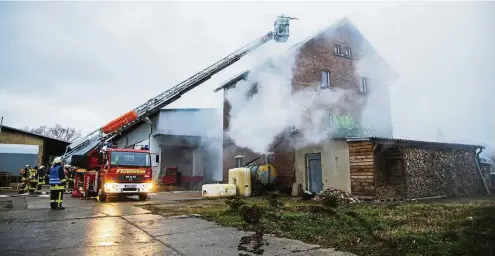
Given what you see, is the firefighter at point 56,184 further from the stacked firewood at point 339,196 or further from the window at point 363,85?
the window at point 363,85

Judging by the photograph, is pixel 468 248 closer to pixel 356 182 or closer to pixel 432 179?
pixel 356 182

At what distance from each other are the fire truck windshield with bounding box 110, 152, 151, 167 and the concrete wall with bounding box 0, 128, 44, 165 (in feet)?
56.2

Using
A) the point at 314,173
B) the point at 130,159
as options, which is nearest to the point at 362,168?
the point at 314,173

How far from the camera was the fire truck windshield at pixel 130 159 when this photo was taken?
12363 millimetres

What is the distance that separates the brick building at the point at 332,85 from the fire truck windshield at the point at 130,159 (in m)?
7.06

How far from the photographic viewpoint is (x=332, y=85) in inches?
790

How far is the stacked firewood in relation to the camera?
11.6 meters

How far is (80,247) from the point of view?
15.5 ft

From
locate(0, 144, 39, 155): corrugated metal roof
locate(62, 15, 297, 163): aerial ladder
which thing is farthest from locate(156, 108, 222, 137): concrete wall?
locate(0, 144, 39, 155): corrugated metal roof

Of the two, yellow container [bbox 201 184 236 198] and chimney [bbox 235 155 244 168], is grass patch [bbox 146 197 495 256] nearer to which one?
yellow container [bbox 201 184 236 198]

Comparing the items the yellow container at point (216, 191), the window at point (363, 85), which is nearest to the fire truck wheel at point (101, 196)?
the yellow container at point (216, 191)

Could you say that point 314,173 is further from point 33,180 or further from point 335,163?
point 33,180

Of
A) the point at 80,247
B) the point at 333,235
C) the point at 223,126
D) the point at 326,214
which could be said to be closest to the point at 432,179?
the point at 326,214

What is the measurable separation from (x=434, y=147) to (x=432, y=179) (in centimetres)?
151
